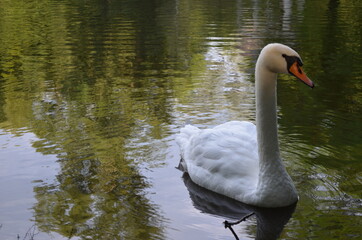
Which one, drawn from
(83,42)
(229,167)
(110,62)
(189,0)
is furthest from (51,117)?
→ (189,0)

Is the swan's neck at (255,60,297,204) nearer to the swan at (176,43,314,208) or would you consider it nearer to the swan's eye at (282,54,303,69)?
the swan at (176,43,314,208)

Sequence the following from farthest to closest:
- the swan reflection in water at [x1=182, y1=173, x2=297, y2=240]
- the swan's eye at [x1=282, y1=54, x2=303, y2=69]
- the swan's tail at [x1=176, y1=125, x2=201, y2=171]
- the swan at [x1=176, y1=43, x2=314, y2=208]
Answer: the swan's tail at [x1=176, y1=125, x2=201, y2=171]
the swan at [x1=176, y1=43, x2=314, y2=208]
the swan's eye at [x1=282, y1=54, x2=303, y2=69]
the swan reflection in water at [x1=182, y1=173, x2=297, y2=240]

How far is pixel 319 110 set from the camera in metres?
10.0

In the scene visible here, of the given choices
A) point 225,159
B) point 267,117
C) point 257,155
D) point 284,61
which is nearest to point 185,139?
point 225,159

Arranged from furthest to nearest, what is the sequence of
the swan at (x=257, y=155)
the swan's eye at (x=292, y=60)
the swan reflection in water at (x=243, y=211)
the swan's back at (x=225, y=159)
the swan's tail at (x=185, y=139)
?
the swan's tail at (x=185, y=139)
the swan's back at (x=225, y=159)
the swan at (x=257, y=155)
the swan's eye at (x=292, y=60)
the swan reflection in water at (x=243, y=211)

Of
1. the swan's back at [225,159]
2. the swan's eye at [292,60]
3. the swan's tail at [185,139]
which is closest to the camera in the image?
the swan's eye at [292,60]

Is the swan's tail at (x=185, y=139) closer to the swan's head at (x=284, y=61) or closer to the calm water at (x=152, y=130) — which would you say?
the calm water at (x=152, y=130)

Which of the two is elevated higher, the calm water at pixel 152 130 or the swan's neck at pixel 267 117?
the swan's neck at pixel 267 117

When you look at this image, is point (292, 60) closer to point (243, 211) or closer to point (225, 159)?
point (225, 159)

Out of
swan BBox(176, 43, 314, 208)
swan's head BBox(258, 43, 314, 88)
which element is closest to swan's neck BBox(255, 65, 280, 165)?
swan BBox(176, 43, 314, 208)

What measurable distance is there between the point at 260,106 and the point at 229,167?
0.75 meters

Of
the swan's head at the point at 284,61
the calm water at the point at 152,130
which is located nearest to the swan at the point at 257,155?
the swan's head at the point at 284,61

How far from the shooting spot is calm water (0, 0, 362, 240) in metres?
5.78

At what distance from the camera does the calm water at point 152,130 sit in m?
5.78
